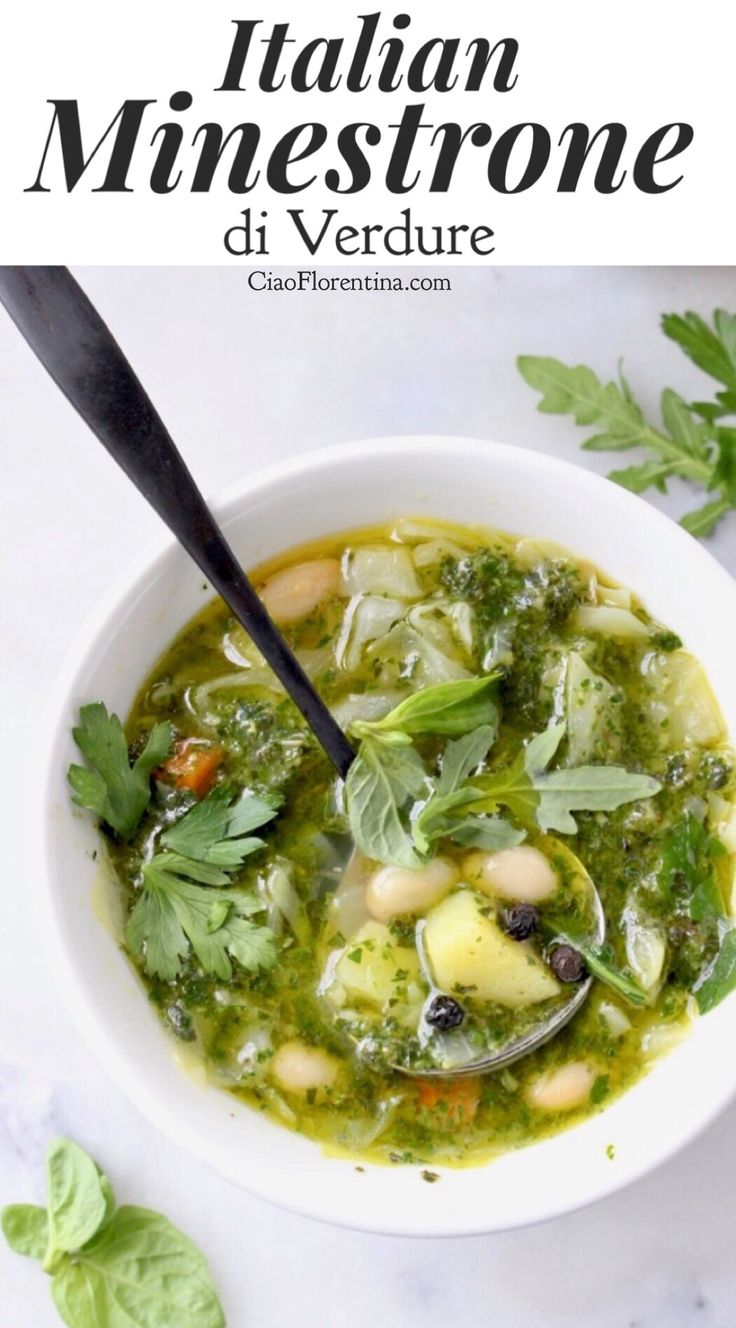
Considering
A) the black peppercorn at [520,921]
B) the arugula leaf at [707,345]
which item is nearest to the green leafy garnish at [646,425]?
the arugula leaf at [707,345]

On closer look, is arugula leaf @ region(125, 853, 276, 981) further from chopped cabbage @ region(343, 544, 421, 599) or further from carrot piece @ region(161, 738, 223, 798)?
chopped cabbage @ region(343, 544, 421, 599)

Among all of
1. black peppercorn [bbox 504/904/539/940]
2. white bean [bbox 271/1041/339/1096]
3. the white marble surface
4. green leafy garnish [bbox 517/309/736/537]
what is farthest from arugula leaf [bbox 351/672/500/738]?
the white marble surface

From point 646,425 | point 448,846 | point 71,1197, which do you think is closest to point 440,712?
point 448,846

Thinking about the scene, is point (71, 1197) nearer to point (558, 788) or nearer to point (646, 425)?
point (558, 788)

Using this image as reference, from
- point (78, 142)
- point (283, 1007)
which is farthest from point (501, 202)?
point (283, 1007)

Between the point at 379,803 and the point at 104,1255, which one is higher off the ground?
the point at 379,803

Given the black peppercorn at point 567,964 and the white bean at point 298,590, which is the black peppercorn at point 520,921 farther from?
the white bean at point 298,590

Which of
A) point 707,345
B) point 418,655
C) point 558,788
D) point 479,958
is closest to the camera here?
point 479,958
